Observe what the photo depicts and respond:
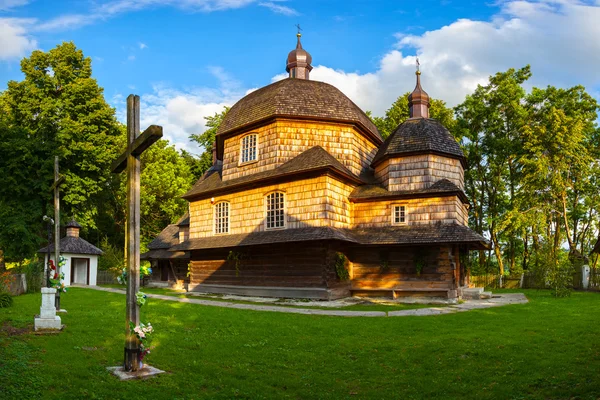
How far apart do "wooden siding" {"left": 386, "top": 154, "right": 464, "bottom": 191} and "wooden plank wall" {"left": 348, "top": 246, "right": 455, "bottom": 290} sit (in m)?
3.09

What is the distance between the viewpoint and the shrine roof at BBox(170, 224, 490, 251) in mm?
19406

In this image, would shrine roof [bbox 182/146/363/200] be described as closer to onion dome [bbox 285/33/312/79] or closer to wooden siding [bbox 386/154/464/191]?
wooden siding [bbox 386/154/464/191]

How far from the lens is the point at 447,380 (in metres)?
7.37

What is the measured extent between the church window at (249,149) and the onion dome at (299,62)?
648 centimetres

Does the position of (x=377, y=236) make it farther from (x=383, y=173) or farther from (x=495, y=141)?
(x=495, y=141)

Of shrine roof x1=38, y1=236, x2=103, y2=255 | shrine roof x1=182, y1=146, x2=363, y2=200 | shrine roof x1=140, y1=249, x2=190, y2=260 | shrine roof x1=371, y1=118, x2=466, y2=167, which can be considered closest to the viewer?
shrine roof x1=182, y1=146, x2=363, y2=200

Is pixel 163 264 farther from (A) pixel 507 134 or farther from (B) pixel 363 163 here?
(A) pixel 507 134

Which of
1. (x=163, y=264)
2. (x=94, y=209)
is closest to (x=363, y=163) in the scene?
(x=163, y=264)

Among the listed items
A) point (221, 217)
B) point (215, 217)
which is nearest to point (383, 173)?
point (221, 217)

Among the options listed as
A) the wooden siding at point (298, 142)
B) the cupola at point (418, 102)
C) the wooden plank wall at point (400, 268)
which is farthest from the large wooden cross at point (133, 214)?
the cupola at point (418, 102)

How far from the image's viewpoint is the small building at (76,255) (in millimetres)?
30219

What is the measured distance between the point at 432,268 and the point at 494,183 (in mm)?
20703

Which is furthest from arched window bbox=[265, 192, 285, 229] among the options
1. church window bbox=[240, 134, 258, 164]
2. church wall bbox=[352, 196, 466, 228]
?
church wall bbox=[352, 196, 466, 228]

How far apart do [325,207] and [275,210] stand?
277 centimetres
